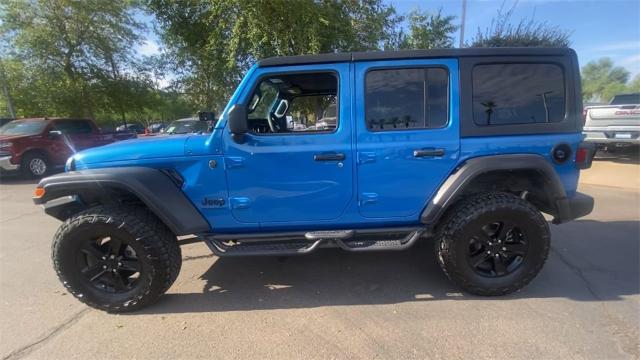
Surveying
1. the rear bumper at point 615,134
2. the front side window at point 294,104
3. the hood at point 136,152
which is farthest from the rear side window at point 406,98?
the rear bumper at point 615,134

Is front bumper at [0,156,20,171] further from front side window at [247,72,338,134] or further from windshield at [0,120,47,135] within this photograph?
front side window at [247,72,338,134]

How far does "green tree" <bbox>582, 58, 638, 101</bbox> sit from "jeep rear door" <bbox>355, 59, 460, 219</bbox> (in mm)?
75404

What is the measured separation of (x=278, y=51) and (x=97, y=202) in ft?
27.1

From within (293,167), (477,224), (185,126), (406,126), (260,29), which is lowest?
(477,224)

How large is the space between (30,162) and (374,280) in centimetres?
1079

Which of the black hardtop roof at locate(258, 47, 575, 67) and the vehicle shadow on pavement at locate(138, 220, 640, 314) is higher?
the black hardtop roof at locate(258, 47, 575, 67)

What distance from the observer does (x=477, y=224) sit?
2953 millimetres

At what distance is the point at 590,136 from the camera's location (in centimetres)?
934

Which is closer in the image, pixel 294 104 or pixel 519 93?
pixel 519 93

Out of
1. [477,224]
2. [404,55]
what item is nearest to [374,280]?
[477,224]

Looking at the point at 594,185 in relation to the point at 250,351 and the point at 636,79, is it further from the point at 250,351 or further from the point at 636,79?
the point at 636,79

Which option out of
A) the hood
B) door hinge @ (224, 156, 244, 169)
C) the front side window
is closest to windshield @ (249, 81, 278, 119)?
the front side window

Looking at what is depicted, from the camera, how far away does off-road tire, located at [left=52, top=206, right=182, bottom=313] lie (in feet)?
9.45

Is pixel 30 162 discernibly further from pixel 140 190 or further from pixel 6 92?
pixel 140 190
